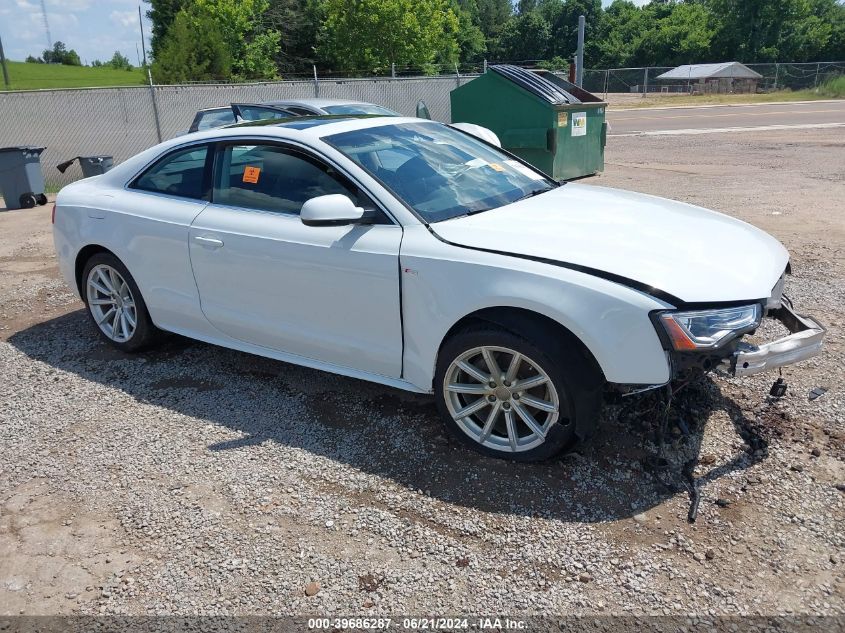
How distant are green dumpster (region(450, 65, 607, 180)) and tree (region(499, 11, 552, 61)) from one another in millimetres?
83412

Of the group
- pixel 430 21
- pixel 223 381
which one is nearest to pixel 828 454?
pixel 223 381

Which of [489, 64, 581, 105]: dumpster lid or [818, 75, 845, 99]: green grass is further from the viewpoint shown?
[818, 75, 845, 99]: green grass

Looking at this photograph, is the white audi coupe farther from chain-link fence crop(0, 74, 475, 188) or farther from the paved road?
the paved road

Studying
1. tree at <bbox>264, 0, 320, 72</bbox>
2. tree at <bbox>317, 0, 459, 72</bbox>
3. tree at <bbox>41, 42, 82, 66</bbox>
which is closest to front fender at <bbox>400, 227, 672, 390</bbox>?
tree at <bbox>317, 0, 459, 72</bbox>

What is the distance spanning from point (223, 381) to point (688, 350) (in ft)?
9.62

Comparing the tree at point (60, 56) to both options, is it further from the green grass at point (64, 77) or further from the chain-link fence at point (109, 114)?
the chain-link fence at point (109, 114)

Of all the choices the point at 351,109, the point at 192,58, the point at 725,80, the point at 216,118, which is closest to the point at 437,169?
the point at 351,109

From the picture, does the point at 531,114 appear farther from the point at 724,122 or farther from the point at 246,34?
the point at 246,34

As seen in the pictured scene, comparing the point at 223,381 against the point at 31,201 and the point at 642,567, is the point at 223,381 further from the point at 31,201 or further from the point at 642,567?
the point at 31,201

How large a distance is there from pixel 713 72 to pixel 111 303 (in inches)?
2462

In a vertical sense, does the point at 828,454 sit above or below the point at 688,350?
below

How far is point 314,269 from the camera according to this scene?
376 cm

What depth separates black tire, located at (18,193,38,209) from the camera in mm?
11773

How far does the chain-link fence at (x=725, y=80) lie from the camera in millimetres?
52188
